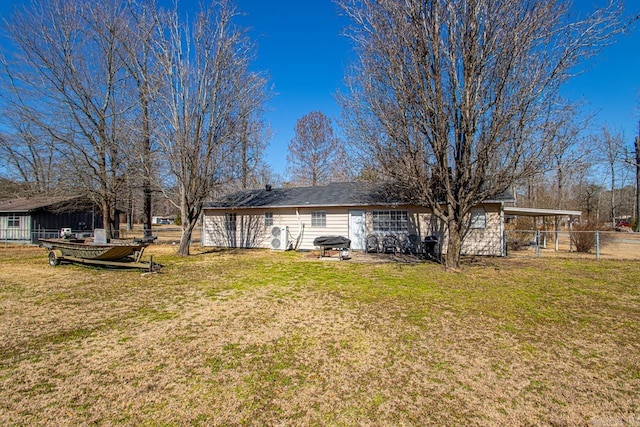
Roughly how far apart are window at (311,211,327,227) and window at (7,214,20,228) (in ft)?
63.9

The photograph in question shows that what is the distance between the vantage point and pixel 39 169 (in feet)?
70.7

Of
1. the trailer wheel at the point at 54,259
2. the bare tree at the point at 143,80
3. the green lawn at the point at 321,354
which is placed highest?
the bare tree at the point at 143,80

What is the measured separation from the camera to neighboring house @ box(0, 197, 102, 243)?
1880 cm

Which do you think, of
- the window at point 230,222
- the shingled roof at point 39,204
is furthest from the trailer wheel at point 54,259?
the shingled roof at point 39,204

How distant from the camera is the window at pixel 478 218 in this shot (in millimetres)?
12469

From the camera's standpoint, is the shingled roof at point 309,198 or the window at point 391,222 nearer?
the window at point 391,222

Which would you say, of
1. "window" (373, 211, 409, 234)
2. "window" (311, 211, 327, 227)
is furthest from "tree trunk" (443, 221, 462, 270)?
"window" (311, 211, 327, 227)

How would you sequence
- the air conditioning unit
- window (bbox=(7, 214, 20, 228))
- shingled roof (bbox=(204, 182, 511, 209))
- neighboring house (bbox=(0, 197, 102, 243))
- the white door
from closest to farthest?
1. shingled roof (bbox=(204, 182, 511, 209))
2. the white door
3. the air conditioning unit
4. neighboring house (bbox=(0, 197, 102, 243))
5. window (bbox=(7, 214, 20, 228))

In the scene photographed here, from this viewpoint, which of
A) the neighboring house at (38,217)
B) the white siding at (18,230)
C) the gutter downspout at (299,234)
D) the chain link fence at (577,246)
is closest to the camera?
the chain link fence at (577,246)

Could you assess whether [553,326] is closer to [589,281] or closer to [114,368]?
[589,281]

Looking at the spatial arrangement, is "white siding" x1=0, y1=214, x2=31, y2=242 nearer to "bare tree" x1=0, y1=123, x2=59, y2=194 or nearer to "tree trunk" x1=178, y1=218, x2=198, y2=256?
"bare tree" x1=0, y1=123, x2=59, y2=194

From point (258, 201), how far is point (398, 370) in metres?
14.3

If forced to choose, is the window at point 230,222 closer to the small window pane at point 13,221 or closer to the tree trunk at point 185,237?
the tree trunk at point 185,237

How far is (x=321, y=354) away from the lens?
147 inches
